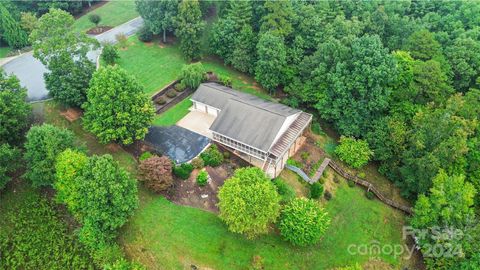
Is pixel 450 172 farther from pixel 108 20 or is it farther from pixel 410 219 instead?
pixel 108 20

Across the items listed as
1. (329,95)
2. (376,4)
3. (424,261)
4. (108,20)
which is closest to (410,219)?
(424,261)

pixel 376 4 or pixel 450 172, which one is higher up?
pixel 376 4

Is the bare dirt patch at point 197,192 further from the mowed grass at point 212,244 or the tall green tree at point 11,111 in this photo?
the tall green tree at point 11,111

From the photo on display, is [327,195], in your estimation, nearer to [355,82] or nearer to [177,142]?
[355,82]

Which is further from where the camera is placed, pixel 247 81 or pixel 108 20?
pixel 108 20

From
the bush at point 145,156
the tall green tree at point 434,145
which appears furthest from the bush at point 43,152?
the tall green tree at point 434,145

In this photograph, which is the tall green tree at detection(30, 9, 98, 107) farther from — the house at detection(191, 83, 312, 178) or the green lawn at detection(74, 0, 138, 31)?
the green lawn at detection(74, 0, 138, 31)

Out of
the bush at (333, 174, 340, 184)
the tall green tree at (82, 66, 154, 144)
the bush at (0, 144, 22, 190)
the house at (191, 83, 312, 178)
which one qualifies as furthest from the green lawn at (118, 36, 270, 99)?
the bush at (0, 144, 22, 190)
